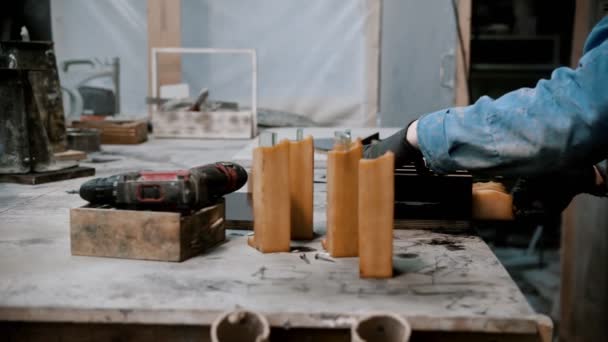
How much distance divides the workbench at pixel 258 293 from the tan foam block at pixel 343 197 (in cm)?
4

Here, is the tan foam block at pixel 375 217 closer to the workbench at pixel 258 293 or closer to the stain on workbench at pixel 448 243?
the workbench at pixel 258 293

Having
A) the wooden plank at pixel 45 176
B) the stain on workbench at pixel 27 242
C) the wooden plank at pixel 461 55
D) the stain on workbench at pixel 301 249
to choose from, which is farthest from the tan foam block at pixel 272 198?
the wooden plank at pixel 461 55

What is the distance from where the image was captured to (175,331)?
0.94 meters

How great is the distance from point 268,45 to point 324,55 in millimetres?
362

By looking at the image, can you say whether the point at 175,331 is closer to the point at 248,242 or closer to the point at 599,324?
the point at 248,242

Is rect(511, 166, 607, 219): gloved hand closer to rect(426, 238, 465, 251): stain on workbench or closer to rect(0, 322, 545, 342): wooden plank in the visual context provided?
rect(426, 238, 465, 251): stain on workbench

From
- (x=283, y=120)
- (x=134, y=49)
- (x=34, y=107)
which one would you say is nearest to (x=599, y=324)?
(x=283, y=120)

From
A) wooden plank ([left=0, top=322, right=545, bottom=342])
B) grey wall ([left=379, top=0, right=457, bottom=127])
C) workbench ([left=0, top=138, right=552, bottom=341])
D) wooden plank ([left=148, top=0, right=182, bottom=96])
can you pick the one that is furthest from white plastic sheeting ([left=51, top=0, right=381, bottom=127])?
wooden plank ([left=0, top=322, right=545, bottom=342])

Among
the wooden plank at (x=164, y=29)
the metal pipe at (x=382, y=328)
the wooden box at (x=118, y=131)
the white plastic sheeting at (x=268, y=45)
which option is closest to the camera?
the metal pipe at (x=382, y=328)

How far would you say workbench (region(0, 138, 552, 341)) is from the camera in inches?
36.0

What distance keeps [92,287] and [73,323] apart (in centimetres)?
8

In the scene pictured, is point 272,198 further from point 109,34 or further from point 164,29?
point 109,34

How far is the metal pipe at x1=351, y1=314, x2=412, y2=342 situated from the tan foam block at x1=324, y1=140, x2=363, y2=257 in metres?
0.30

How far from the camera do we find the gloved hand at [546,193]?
138 centimetres
